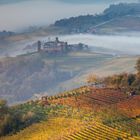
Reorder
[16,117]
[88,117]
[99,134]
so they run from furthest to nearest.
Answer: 1. [16,117]
2. [88,117]
3. [99,134]

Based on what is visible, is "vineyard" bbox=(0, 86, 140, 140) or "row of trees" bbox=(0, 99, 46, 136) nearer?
"vineyard" bbox=(0, 86, 140, 140)

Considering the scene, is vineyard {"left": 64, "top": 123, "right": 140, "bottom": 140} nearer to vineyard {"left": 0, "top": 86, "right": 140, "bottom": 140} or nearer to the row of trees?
vineyard {"left": 0, "top": 86, "right": 140, "bottom": 140}

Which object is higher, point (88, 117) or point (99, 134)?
point (88, 117)

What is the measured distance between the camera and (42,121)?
196 feet

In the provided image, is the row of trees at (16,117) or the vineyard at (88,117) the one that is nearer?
the vineyard at (88,117)

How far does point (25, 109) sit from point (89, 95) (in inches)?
407

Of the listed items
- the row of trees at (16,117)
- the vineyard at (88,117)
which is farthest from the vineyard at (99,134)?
the row of trees at (16,117)

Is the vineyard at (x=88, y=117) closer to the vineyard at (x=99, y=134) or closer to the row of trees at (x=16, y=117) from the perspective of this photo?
the vineyard at (x=99, y=134)

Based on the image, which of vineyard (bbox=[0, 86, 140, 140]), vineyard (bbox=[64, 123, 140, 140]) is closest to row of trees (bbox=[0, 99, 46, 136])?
vineyard (bbox=[0, 86, 140, 140])

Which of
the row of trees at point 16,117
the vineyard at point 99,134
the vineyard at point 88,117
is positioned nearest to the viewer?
the vineyard at point 99,134

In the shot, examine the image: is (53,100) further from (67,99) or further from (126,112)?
(126,112)

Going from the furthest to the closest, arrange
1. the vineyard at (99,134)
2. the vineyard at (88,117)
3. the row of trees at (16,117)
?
the row of trees at (16,117), the vineyard at (88,117), the vineyard at (99,134)

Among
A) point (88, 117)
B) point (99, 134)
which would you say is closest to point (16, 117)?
point (88, 117)

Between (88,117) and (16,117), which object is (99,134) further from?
(16,117)
